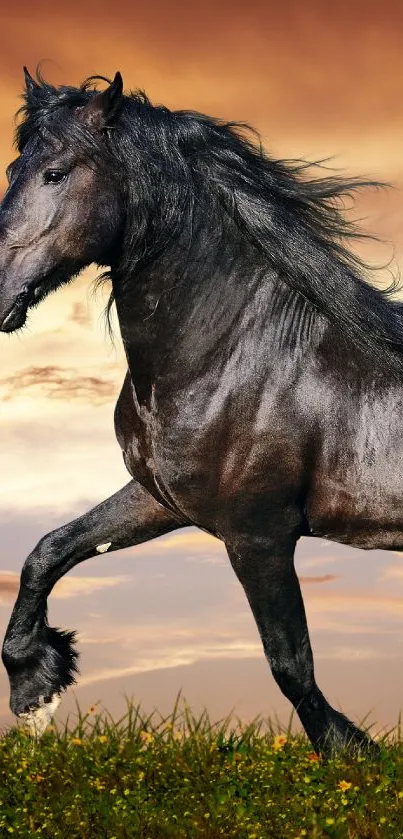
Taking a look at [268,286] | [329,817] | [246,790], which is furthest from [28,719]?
[268,286]

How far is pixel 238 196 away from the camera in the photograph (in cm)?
591

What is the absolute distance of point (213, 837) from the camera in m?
5.08

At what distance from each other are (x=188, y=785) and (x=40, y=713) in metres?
1.32

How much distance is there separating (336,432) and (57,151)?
1.87 m

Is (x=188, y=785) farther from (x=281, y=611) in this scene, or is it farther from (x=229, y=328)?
(x=229, y=328)

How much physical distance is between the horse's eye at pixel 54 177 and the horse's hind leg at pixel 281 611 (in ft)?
6.06

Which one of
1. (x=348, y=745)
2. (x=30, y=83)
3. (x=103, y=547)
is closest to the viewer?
(x=30, y=83)

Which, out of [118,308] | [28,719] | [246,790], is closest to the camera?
[246,790]

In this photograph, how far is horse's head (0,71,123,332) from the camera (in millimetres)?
5547

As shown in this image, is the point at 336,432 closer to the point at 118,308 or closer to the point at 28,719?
the point at 118,308

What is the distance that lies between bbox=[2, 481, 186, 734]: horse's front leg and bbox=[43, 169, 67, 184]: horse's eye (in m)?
1.81

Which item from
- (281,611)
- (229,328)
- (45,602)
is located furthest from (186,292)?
(45,602)

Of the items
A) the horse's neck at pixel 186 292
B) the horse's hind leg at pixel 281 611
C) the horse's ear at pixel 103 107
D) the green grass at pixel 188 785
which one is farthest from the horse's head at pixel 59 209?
the green grass at pixel 188 785

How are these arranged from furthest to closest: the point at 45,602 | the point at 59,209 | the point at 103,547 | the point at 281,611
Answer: the point at 45,602, the point at 103,547, the point at 281,611, the point at 59,209
